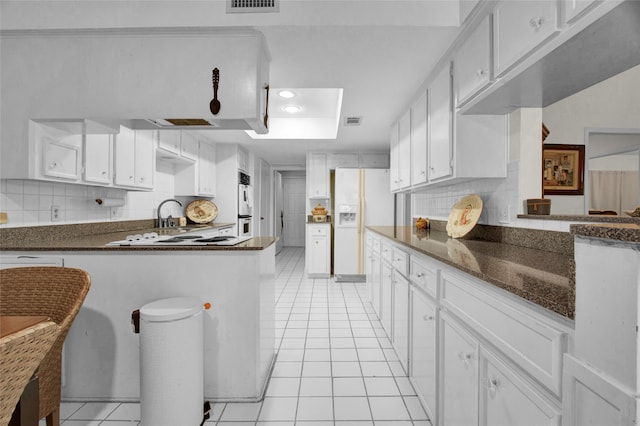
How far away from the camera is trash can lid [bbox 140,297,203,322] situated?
157 cm

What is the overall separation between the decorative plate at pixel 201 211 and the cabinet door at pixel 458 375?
13.1 ft

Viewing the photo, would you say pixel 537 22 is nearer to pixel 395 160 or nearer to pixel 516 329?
pixel 516 329

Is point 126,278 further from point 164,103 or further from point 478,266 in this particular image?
point 478,266

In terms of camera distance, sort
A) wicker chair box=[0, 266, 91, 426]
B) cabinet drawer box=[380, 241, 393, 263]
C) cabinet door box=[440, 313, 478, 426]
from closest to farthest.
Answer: cabinet door box=[440, 313, 478, 426] < wicker chair box=[0, 266, 91, 426] < cabinet drawer box=[380, 241, 393, 263]

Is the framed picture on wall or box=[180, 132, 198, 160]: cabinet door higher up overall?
box=[180, 132, 198, 160]: cabinet door

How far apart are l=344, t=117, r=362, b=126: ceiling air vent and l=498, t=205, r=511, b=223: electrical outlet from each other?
6.95 ft

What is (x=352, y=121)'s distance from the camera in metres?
3.89

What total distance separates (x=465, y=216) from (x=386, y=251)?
75 cm

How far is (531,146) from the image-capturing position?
6.35ft

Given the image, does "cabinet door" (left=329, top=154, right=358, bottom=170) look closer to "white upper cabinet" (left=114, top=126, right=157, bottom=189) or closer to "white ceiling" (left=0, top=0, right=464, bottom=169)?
"white upper cabinet" (left=114, top=126, right=157, bottom=189)

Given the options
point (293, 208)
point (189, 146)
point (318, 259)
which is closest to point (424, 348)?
point (318, 259)

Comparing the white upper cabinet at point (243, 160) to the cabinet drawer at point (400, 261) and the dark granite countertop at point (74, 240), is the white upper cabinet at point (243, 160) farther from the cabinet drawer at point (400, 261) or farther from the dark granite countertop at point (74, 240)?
the cabinet drawer at point (400, 261)

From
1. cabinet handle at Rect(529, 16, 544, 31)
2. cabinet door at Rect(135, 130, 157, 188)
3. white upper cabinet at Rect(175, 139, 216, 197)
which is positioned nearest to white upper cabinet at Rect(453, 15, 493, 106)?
cabinet handle at Rect(529, 16, 544, 31)

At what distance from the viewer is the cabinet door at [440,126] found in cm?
223
